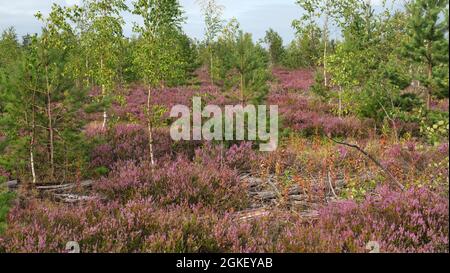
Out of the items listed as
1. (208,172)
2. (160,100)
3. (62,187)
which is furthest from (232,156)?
(160,100)

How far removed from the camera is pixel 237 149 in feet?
29.8

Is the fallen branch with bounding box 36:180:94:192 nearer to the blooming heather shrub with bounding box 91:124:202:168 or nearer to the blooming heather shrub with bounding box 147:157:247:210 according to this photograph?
the blooming heather shrub with bounding box 91:124:202:168

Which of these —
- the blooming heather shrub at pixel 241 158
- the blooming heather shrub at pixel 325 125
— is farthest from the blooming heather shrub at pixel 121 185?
→ the blooming heather shrub at pixel 325 125

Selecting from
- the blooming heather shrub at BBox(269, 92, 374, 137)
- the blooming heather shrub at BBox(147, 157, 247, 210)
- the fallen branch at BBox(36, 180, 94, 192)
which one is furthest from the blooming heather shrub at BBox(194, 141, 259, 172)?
the blooming heather shrub at BBox(269, 92, 374, 137)

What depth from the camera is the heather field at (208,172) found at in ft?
15.5

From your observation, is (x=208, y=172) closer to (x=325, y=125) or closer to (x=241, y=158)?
(x=241, y=158)

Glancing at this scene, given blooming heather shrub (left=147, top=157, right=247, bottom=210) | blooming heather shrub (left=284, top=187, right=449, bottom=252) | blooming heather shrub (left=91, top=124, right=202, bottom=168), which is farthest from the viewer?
blooming heather shrub (left=91, top=124, right=202, bottom=168)

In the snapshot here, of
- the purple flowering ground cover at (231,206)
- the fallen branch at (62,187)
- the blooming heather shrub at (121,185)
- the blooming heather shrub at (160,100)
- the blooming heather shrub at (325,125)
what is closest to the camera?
the purple flowering ground cover at (231,206)

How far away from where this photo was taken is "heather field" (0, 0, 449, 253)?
472 cm

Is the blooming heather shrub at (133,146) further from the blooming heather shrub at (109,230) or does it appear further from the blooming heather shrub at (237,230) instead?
the blooming heather shrub at (237,230)
